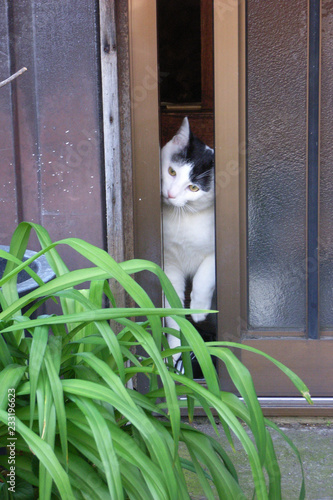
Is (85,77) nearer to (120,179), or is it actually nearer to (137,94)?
(137,94)

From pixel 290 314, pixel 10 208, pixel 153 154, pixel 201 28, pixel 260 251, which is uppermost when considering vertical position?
pixel 201 28

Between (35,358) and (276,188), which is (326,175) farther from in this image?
(35,358)

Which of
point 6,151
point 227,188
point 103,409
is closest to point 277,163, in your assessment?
point 227,188

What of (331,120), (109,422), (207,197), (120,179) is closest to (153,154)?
(120,179)

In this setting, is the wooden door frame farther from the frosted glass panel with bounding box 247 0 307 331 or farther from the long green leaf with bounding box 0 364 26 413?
the long green leaf with bounding box 0 364 26 413

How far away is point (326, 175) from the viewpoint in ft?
6.75

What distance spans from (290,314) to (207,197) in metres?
0.54

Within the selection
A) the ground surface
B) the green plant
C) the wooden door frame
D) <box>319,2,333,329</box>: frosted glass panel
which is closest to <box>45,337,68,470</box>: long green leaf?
the green plant

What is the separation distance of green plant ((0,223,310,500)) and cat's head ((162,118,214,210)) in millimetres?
1018

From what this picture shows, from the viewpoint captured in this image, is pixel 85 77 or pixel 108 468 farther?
pixel 85 77

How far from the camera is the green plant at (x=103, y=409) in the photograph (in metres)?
0.89

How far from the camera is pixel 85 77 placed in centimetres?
188

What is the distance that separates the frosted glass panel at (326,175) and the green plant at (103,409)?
1.12m

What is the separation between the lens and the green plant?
89 centimetres
